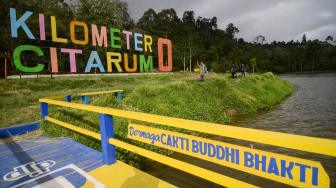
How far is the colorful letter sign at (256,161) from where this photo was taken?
75.5 inches

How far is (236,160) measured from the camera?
2355 mm

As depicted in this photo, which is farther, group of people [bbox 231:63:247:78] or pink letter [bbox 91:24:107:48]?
group of people [bbox 231:63:247:78]

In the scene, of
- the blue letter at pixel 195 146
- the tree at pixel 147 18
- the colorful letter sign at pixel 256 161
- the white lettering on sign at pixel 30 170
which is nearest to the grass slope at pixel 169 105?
the white lettering on sign at pixel 30 170

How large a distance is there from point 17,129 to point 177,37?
79.2m

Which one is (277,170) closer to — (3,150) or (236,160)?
(236,160)

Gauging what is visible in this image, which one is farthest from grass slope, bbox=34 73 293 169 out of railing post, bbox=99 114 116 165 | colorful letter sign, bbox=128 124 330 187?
colorful letter sign, bbox=128 124 330 187

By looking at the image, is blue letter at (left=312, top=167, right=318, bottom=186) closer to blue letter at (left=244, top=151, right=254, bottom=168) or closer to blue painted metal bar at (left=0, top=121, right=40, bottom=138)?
blue letter at (left=244, top=151, right=254, bottom=168)

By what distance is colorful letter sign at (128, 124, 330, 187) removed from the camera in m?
1.92

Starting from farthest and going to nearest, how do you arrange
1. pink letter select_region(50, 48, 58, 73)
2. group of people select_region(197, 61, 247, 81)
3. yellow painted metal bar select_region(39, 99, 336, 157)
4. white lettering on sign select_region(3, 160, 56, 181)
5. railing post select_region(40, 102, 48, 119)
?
group of people select_region(197, 61, 247, 81) < pink letter select_region(50, 48, 58, 73) < railing post select_region(40, 102, 48, 119) < white lettering on sign select_region(3, 160, 56, 181) < yellow painted metal bar select_region(39, 99, 336, 157)

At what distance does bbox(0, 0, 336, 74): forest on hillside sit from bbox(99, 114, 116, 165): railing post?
32.3m

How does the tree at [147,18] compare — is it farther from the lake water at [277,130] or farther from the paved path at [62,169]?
the paved path at [62,169]

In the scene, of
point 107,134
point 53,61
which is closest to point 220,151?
point 107,134

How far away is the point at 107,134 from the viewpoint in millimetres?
3992

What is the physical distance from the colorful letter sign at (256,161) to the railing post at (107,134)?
1242 mm
